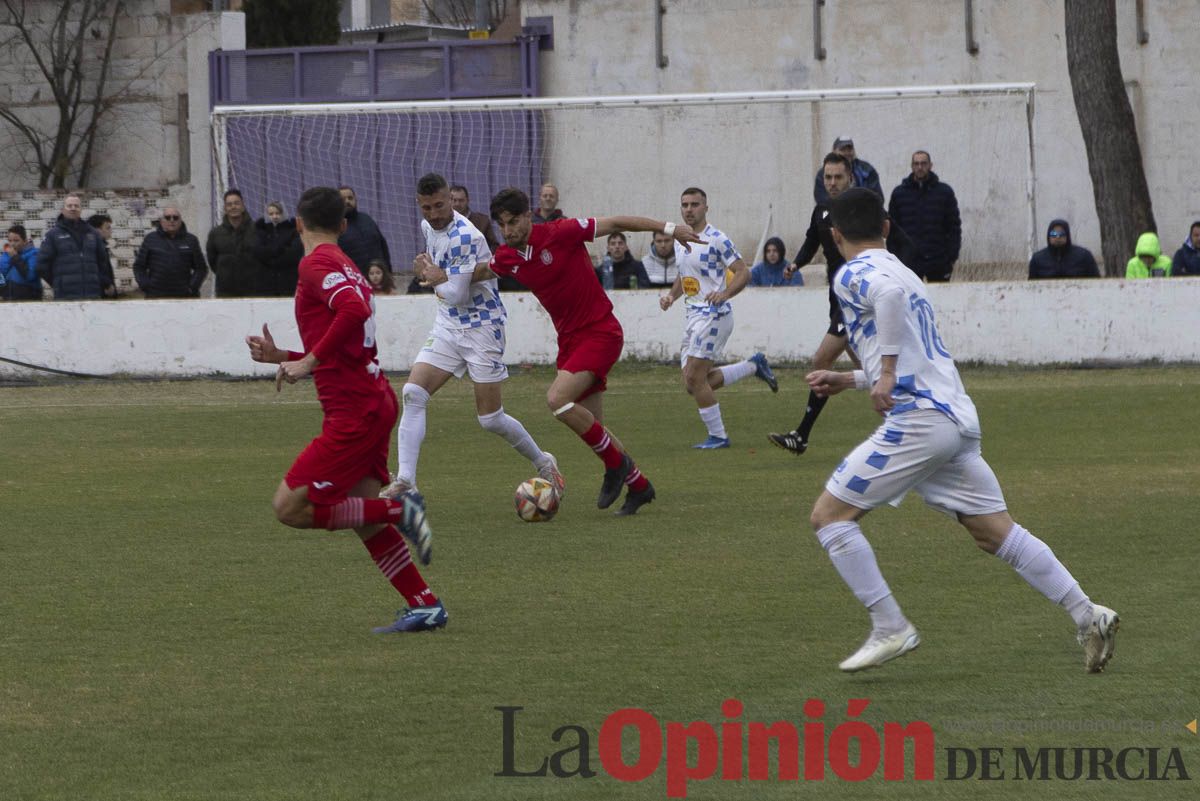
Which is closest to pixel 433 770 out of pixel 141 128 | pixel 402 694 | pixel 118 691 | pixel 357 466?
pixel 402 694

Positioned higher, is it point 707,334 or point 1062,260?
point 1062,260

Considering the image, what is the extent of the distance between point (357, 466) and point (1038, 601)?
3.00 meters

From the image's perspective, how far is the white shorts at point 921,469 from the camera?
20.4 feet

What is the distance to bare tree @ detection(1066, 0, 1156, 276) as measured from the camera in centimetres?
2212

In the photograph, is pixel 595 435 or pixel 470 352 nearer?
pixel 595 435

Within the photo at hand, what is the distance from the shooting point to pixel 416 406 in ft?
36.6

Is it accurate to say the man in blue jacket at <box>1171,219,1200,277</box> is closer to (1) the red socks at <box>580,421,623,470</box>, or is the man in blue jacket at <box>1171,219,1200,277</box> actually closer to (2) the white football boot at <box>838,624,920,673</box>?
(1) the red socks at <box>580,421,623,470</box>

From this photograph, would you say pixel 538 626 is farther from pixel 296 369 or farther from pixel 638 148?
pixel 638 148

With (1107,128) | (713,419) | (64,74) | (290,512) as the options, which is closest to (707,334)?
(713,419)

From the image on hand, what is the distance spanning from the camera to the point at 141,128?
31.5 m

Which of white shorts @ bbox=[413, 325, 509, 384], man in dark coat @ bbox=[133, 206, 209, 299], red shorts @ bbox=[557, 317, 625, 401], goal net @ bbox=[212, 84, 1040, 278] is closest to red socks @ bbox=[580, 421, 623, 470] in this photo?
red shorts @ bbox=[557, 317, 625, 401]

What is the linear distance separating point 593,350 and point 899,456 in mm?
4478

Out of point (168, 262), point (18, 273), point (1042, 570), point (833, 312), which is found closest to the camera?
point (1042, 570)

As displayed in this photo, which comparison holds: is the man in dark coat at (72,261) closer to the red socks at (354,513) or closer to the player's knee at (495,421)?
the player's knee at (495,421)
